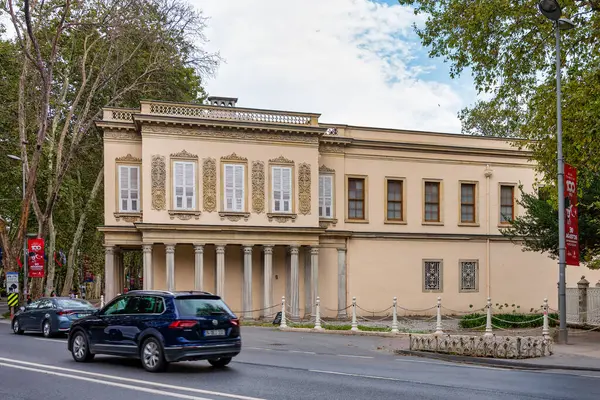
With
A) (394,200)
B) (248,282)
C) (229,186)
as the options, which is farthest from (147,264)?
(394,200)

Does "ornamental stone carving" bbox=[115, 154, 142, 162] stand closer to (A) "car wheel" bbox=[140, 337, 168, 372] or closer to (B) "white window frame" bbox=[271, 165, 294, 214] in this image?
(B) "white window frame" bbox=[271, 165, 294, 214]

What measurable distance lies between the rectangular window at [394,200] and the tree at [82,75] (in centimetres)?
1204

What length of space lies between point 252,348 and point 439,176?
857 inches

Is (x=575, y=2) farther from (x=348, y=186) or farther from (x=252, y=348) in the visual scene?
(x=348, y=186)

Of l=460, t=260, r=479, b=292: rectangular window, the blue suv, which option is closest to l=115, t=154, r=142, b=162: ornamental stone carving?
l=460, t=260, r=479, b=292: rectangular window

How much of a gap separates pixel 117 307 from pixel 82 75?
89.5ft

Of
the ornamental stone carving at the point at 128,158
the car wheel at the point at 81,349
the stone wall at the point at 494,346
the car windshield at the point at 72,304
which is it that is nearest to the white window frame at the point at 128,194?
the ornamental stone carving at the point at 128,158

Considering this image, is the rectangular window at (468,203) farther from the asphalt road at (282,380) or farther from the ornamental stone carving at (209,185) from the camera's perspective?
the asphalt road at (282,380)

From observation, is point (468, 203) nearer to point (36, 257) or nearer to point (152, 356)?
point (36, 257)

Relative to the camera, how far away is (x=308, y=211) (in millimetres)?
35000

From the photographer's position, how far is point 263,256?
35781 mm

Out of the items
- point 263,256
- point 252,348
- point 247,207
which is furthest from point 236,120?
point 252,348

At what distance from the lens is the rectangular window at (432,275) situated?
3803 centimetres

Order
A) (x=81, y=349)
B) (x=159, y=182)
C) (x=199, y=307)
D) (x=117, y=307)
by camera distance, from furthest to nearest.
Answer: (x=159, y=182) < (x=81, y=349) < (x=117, y=307) < (x=199, y=307)
